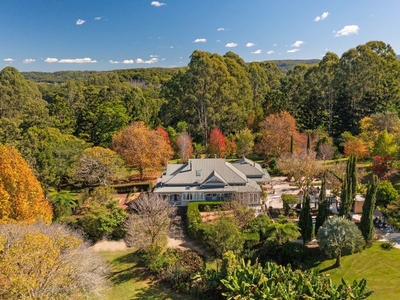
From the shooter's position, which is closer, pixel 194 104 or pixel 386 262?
pixel 386 262

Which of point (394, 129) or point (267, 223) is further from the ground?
point (394, 129)

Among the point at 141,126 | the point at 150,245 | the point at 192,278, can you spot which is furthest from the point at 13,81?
the point at 192,278

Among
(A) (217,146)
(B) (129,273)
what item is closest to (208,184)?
(B) (129,273)

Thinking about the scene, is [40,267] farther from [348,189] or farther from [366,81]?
[366,81]

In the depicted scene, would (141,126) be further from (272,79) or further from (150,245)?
(272,79)

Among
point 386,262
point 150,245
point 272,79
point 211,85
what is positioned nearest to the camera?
point 386,262

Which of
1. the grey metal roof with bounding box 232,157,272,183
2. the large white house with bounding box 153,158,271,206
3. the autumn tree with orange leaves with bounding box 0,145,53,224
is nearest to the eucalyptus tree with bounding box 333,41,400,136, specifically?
the grey metal roof with bounding box 232,157,272,183

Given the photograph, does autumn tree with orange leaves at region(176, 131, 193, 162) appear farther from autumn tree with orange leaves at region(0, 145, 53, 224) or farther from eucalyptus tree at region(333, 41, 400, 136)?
eucalyptus tree at region(333, 41, 400, 136)
